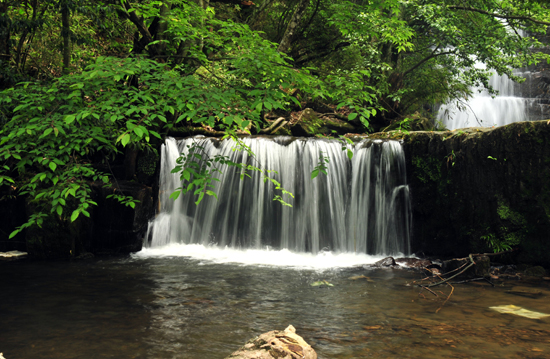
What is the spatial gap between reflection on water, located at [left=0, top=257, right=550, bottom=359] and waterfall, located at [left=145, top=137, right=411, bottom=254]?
7.18 feet

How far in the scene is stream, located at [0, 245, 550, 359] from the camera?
165 inches

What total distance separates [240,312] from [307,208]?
497cm

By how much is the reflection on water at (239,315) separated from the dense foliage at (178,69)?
1.20m

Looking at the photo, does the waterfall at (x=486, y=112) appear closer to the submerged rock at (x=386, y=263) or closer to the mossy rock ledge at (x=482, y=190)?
the mossy rock ledge at (x=482, y=190)

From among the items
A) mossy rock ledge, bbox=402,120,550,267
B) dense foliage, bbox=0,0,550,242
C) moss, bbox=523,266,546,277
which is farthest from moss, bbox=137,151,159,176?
moss, bbox=523,266,546,277

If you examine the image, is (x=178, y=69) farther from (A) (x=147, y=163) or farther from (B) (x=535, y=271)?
(B) (x=535, y=271)

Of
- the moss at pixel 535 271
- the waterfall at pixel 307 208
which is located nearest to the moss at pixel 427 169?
the waterfall at pixel 307 208

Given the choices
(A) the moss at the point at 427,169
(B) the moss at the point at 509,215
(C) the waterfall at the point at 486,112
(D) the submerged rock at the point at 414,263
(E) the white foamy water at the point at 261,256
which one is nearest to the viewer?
(B) the moss at the point at 509,215

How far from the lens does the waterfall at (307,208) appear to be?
Answer: 984 cm

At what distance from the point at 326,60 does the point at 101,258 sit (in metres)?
11.2

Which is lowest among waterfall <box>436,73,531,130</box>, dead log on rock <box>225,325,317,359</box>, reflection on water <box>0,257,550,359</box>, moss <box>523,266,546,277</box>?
reflection on water <box>0,257,550,359</box>

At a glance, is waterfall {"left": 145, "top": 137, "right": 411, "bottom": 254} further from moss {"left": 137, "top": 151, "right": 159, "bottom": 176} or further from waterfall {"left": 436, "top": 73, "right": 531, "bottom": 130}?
waterfall {"left": 436, "top": 73, "right": 531, "bottom": 130}

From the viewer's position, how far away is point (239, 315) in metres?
5.20

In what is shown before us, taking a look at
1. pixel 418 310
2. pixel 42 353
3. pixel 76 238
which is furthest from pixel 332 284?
pixel 76 238
